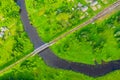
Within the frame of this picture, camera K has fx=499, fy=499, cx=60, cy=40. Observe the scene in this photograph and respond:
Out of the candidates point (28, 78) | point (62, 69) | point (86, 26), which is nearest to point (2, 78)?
point (28, 78)

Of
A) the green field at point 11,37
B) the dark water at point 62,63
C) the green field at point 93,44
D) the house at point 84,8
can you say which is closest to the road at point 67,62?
the dark water at point 62,63

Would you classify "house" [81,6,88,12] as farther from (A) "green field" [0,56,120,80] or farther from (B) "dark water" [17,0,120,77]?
(A) "green field" [0,56,120,80]

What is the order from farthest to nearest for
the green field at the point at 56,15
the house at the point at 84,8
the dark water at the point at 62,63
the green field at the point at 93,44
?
1. the house at the point at 84,8
2. the green field at the point at 56,15
3. the green field at the point at 93,44
4. the dark water at the point at 62,63

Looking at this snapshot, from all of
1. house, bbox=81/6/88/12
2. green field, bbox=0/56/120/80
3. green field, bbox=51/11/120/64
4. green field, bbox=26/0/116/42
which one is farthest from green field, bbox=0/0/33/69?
house, bbox=81/6/88/12

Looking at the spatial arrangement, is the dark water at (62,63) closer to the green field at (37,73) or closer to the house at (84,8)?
the green field at (37,73)

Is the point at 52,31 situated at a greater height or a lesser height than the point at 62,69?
greater

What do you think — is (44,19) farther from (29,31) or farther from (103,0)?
(103,0)
